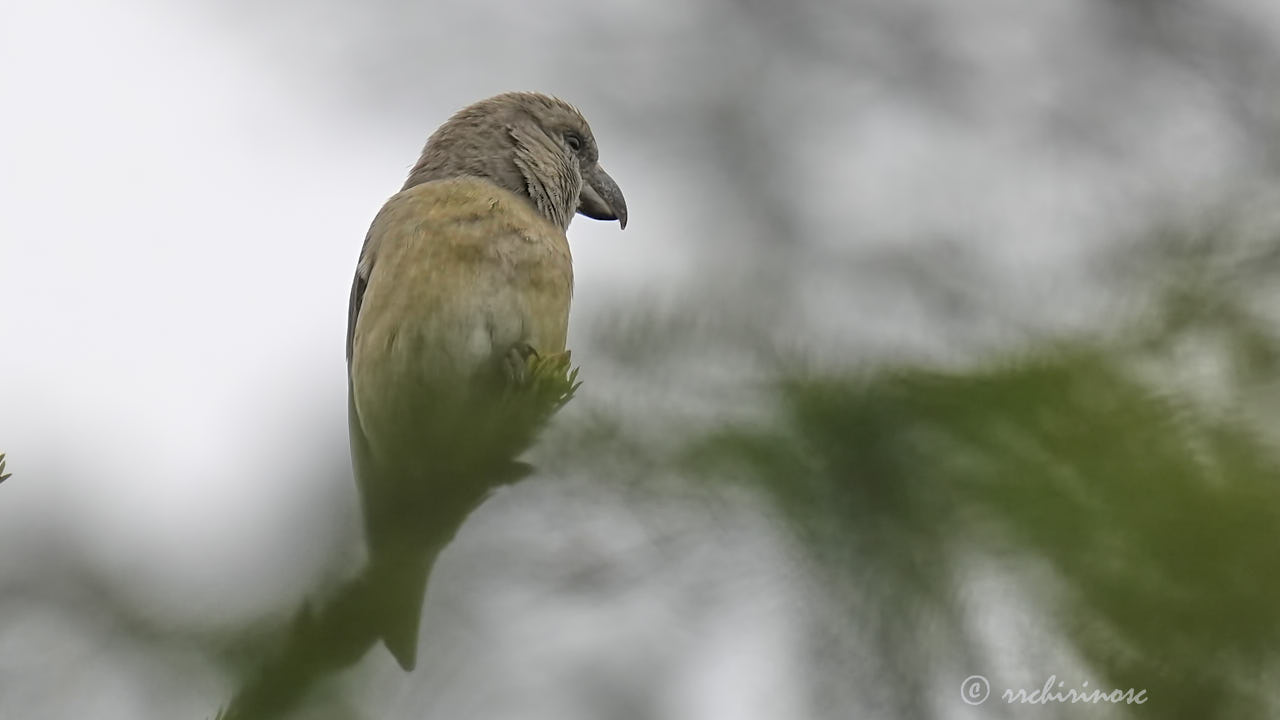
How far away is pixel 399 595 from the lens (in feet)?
3.91

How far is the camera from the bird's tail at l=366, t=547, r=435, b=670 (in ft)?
3.81

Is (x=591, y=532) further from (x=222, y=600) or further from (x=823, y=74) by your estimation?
(x=823, y=74)

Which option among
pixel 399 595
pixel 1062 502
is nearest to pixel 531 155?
pixel 399 595

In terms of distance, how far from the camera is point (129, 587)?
1278 mm

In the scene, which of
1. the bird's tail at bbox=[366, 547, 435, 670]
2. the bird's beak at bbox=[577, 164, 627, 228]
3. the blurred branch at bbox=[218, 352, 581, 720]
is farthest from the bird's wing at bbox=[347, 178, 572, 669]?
the blurred branch at bbox=[218, 352, 581, 720]

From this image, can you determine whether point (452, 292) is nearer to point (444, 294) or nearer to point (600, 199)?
point (444, 294)

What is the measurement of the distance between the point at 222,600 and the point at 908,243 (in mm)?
1712

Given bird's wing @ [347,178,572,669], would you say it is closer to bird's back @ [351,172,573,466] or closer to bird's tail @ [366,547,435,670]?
bird's back @ [351,172,573,466]

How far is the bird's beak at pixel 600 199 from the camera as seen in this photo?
4816 millimetres

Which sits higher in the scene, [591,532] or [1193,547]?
[1193,547]

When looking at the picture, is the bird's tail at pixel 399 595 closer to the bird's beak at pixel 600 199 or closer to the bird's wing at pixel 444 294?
the bird's wing at pixel 444 294

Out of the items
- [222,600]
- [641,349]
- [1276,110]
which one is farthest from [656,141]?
[222,600]

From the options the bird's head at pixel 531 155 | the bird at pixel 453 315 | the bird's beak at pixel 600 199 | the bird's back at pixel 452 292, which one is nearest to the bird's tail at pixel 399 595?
the bird at pixel 453 315

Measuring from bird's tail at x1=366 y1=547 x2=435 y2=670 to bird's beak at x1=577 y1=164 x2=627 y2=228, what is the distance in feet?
11.9
